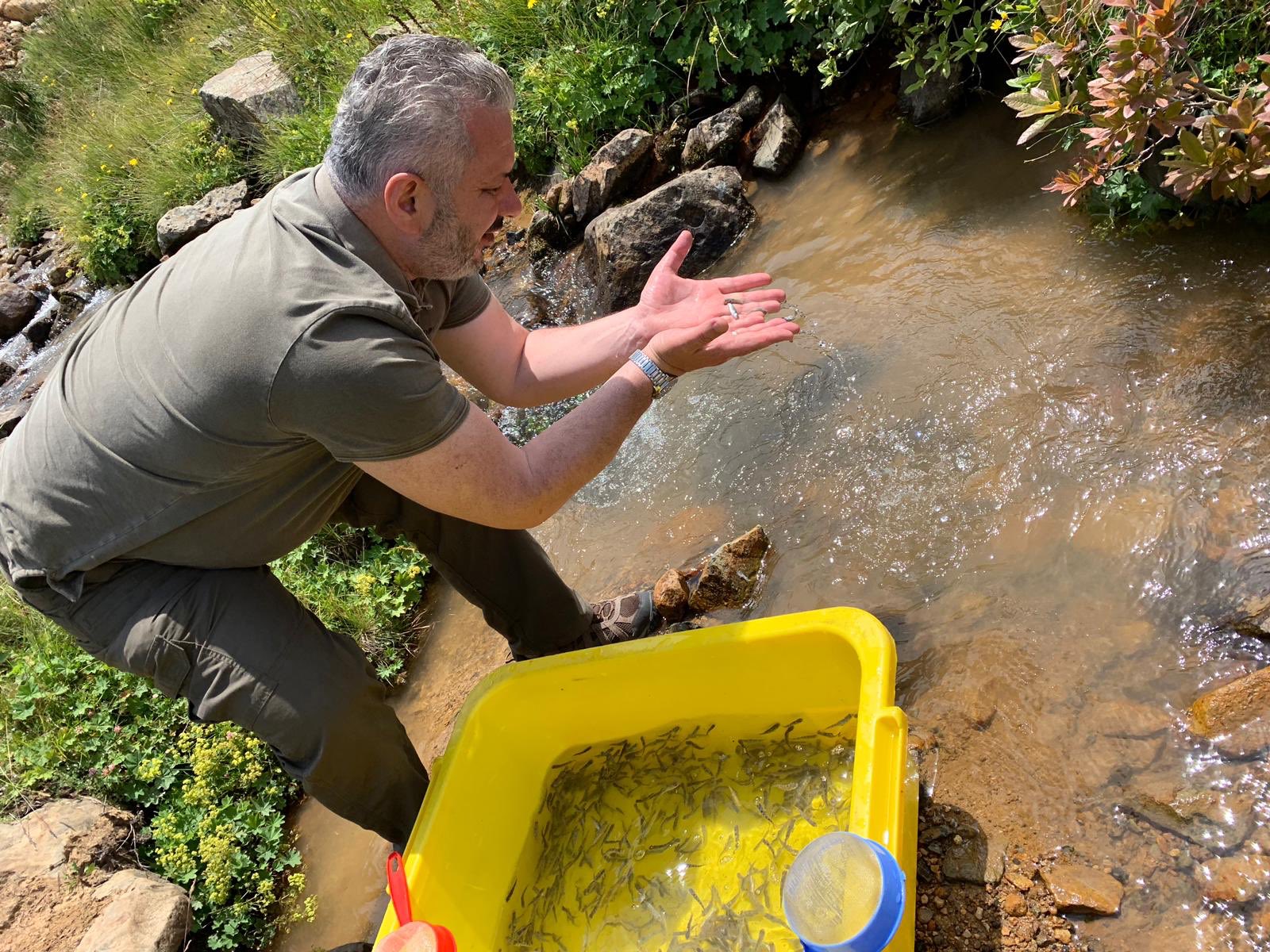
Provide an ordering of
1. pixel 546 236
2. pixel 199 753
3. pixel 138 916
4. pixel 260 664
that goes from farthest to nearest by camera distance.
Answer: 1. pixel 546 236
2. pixel 199 753
3. pixel 138 916
4. pixel 260 664

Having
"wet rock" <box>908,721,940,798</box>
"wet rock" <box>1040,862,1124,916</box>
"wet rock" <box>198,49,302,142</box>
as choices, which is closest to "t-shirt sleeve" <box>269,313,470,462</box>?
"wet rock" <box>908,721,940,798</box>

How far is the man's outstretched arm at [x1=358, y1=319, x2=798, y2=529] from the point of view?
81.1 inches

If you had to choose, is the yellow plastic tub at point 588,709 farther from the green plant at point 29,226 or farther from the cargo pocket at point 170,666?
the green plant at point 29,226

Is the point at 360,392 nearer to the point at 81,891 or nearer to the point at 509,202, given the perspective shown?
the point at 509,202

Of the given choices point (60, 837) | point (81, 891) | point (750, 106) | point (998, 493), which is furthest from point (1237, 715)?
point (750, 106)

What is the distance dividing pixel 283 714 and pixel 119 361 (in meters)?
0.91

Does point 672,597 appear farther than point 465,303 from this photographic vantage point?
Yes

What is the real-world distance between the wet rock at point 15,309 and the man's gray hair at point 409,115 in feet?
26.1

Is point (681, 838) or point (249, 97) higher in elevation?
point (249, 97)

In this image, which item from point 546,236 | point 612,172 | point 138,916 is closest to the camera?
point 138,916

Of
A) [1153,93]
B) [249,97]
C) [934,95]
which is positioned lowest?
[934,95]

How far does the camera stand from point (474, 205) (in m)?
2.15

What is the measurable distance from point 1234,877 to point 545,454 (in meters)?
1.64

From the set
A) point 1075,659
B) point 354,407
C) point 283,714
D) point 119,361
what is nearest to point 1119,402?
point 1075,659
